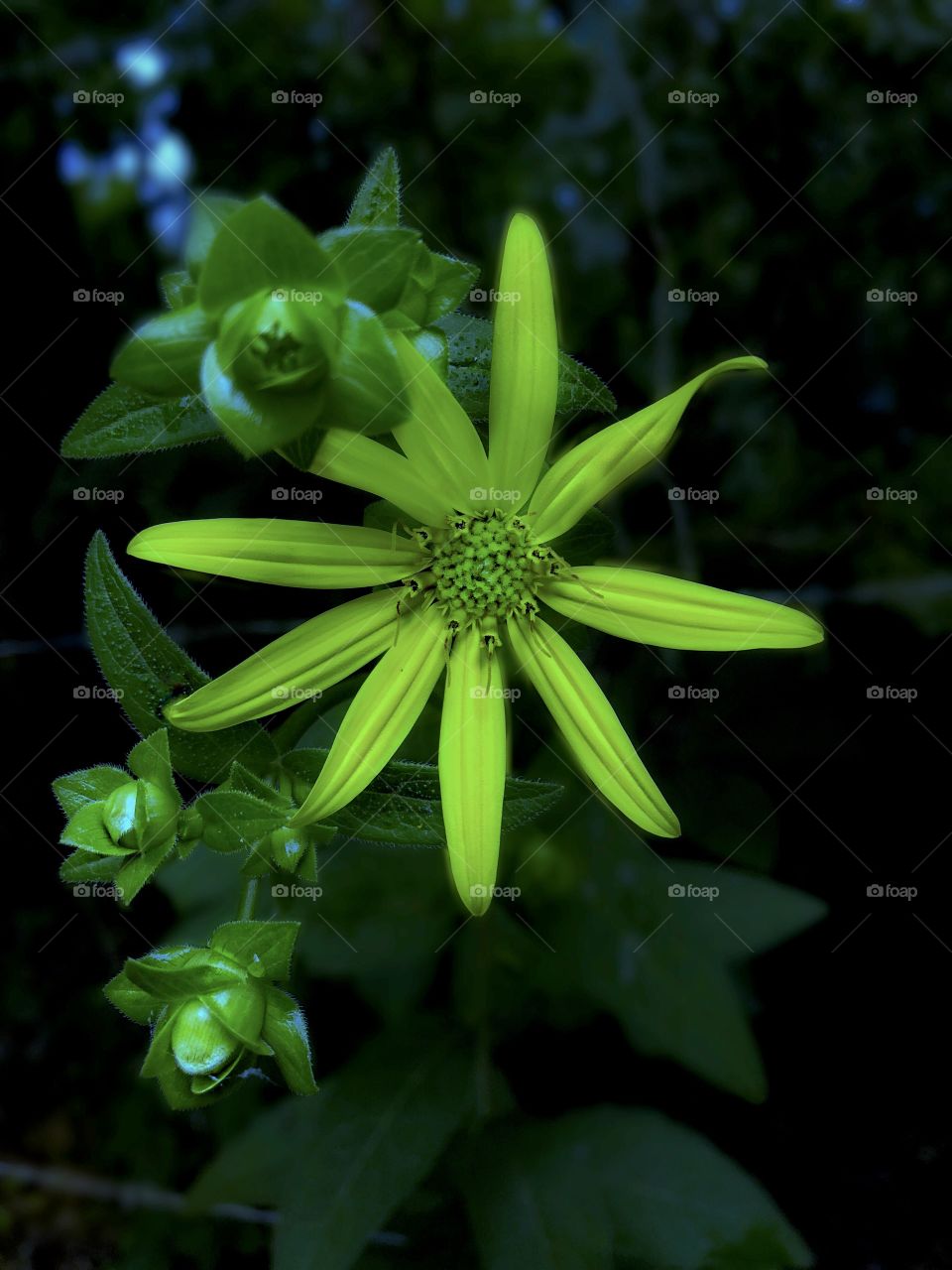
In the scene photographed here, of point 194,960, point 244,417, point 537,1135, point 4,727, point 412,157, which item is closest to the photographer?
point 244,417

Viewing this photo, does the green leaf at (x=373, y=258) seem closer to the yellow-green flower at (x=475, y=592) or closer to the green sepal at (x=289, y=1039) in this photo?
the yellow-green flower at (x=475, y=592)

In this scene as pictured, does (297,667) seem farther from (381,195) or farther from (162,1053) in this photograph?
(381,195)

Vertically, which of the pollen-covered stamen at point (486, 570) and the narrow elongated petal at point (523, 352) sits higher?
the narrow elongated petal at point (523, 352)

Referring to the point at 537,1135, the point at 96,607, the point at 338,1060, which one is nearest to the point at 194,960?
the point at 96,607

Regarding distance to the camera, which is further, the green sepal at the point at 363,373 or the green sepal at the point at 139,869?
the green sepal at the point at 139,869

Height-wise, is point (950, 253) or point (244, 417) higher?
point (950, 253)

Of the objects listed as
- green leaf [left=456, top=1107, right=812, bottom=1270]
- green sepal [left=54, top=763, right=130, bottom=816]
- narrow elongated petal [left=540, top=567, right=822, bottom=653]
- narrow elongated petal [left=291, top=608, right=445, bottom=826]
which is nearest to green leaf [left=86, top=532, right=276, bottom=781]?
green sepal [left=54, top=763, right=130, bottom=816]

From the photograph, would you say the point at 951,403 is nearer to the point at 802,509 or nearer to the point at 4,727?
the point at 802,509

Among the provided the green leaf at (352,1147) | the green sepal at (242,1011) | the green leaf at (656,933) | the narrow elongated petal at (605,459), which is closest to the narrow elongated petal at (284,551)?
the narrow elongated petal at (605,459)

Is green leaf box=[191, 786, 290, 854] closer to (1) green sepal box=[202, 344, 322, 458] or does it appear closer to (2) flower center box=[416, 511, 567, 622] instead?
(2) flower center box=[416, 511, 567, 622]
